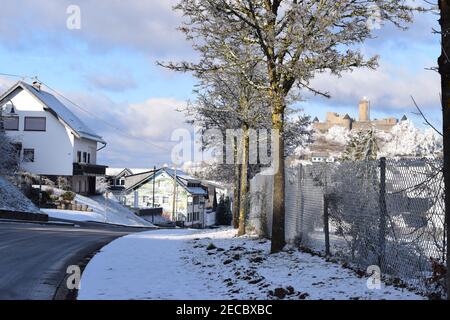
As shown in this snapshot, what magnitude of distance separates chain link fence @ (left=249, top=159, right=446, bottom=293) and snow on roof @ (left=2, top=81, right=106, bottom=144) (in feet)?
134

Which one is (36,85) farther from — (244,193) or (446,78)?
(446,78)

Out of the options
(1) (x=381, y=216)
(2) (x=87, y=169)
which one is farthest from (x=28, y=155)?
(1) (x=381, y=216)

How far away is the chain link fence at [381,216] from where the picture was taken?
6.97 meters

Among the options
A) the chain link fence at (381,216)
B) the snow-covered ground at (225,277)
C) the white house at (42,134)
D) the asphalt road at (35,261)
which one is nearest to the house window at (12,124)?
the white house at (42,134)

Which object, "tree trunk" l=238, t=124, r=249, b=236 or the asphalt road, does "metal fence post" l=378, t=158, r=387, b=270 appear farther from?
"tree trunk" l=238, t=124, r=249, b=236

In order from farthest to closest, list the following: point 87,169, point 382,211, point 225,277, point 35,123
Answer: point 87,169 < point 35,123 < point 225,277 < point 382,211

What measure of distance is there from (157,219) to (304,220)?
56.0 m

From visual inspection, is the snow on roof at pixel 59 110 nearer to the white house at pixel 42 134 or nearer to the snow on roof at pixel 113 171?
the white house at pixel 42 134

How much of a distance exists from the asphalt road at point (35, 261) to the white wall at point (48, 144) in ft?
107

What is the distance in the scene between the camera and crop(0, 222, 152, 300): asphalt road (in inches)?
349

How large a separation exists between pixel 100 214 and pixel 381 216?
40067mm

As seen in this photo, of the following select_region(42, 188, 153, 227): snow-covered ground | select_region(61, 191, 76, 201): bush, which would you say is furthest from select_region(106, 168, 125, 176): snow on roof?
select_region(61, 191, 76, 201): bush

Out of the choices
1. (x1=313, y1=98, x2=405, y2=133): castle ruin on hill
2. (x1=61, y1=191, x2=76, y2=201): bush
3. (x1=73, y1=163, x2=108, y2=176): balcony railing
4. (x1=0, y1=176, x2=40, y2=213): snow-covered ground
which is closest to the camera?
(x1=0, y1=176, x2=40, y2=213): snow-covered ground

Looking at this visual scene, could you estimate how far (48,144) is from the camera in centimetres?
5044
